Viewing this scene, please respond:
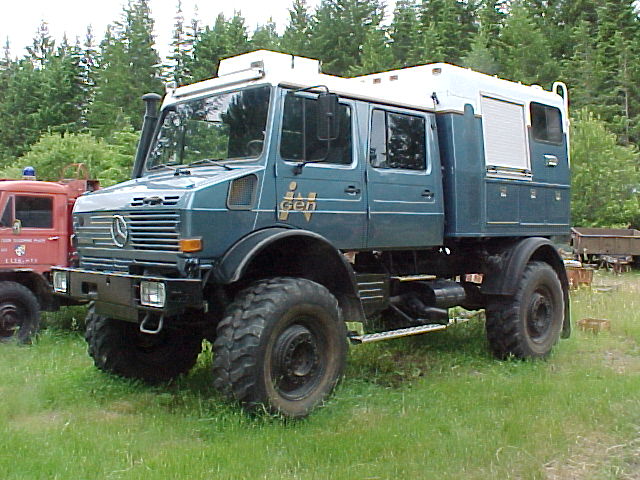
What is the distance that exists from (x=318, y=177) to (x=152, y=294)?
5.79ft

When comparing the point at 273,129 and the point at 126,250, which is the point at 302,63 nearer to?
the point at 273,129

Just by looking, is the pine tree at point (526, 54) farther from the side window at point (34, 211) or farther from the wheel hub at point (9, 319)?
the wheel hub at point (9, 319)

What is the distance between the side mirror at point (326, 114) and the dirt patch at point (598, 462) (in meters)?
2.93

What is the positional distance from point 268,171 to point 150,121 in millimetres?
1829

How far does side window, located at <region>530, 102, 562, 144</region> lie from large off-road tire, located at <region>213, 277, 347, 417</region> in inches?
163

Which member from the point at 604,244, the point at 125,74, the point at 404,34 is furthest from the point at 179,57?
the point at 604,244

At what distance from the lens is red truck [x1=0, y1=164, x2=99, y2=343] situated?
9453 mm

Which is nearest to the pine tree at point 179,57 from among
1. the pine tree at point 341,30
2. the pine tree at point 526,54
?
the pine tree at point 341,30

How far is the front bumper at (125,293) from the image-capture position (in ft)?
17.1

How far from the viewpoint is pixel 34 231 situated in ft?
32.7

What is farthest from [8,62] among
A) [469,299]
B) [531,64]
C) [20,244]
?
[469,299]

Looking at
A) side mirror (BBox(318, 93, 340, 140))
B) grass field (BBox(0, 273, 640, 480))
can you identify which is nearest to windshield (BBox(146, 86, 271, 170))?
side mirror (BBox(318, 93, 340, 140))

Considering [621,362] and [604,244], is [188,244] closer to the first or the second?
[621,362]

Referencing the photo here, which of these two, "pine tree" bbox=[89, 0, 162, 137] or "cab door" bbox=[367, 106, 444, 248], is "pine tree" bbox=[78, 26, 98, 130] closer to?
"pine tree" bbox=[89, 0, 162, 137]
